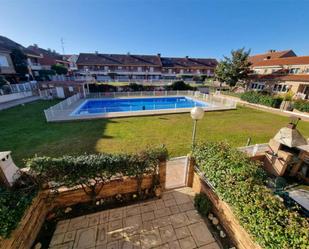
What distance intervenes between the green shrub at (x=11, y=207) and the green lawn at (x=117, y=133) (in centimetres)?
450

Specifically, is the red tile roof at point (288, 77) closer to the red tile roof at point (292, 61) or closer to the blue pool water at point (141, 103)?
the red tile roof at point (292, 61)

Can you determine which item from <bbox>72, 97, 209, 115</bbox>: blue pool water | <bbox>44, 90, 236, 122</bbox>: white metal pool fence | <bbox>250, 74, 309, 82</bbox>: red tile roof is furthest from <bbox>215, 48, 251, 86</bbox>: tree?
<bbox>72, 97, 209, 115</bbox>: blue pool water

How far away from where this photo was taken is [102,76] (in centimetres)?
4641

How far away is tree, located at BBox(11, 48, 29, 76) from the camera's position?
26597 mm

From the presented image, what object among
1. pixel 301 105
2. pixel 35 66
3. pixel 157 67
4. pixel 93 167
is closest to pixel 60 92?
pixel 35 66

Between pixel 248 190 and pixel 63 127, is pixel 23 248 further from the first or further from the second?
pixel 63 127

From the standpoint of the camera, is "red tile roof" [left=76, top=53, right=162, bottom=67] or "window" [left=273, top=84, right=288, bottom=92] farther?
"red tile roof" [left=76, top=53, right=162, bottom=67]

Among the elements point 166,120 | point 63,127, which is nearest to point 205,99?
point 166,120

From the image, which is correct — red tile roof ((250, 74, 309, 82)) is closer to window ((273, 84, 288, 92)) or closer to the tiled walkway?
window ((273, 84, 288, 92))

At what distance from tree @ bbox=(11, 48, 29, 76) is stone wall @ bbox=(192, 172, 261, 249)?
3616cm

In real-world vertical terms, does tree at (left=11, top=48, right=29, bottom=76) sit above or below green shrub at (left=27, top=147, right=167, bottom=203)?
above

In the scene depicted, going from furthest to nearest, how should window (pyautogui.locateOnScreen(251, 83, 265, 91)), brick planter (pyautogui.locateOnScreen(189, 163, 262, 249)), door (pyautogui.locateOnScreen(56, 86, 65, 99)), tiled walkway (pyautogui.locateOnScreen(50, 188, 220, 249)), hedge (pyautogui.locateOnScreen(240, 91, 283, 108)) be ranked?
window (pyautogui.locateOnScreen(251, 83, 265, 91))
door (pyautogui.locateOnScreen(56, 86, 65, 99))
hedge (pyautogui.locateOnScreen(240, 91, 283, 108))
tiled walkway (pyautogui.locateOnScreen(50, 188, 220, 249))
brick planter (pyautogui.locateOnScreen(189, 163, 262, 249))

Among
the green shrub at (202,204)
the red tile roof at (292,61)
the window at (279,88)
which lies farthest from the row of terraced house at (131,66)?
the green shrub at (202,204)

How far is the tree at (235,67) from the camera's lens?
26734 mm
